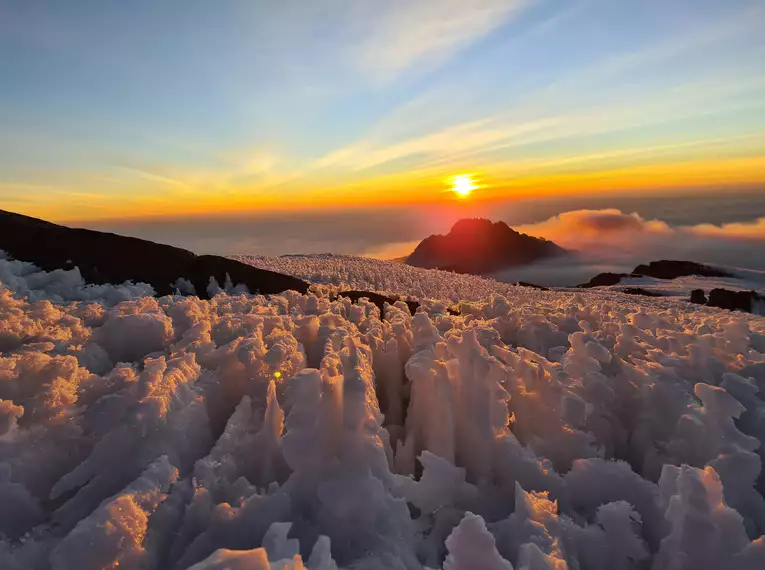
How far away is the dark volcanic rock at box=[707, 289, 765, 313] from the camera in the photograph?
38.8 metres

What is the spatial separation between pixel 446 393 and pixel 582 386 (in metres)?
2.15

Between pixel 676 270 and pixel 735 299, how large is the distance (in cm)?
5499

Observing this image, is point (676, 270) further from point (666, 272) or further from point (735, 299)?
point (735, 299)

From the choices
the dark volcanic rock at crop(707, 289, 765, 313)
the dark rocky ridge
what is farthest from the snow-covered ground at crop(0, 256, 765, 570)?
the dark rocky ridge

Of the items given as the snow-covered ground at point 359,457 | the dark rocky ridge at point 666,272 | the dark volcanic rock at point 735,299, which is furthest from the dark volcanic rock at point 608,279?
the snow-covered ground at point 359,457

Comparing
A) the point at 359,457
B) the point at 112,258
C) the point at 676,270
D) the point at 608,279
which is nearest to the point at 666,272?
the point at 676,270

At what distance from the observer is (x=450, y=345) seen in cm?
633

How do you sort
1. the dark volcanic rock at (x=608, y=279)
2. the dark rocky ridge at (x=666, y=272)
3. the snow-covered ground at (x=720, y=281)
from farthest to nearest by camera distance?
the dark rocky ridge at (x=666, y=272) < the dark volcanic rock at (x=608, y=279) < the snow-covered ground at (x=720, y=281)

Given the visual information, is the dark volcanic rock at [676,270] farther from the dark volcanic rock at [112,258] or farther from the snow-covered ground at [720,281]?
the dark volcanic rock at [112,258]

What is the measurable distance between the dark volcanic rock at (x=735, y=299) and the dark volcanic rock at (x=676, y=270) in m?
48.9

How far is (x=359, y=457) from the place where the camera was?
436 cm

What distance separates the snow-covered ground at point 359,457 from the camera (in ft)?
12.7

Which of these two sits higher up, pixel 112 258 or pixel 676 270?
pixel 112 258

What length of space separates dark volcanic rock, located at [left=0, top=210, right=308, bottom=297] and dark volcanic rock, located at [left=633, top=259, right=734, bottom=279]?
88.1 meters
